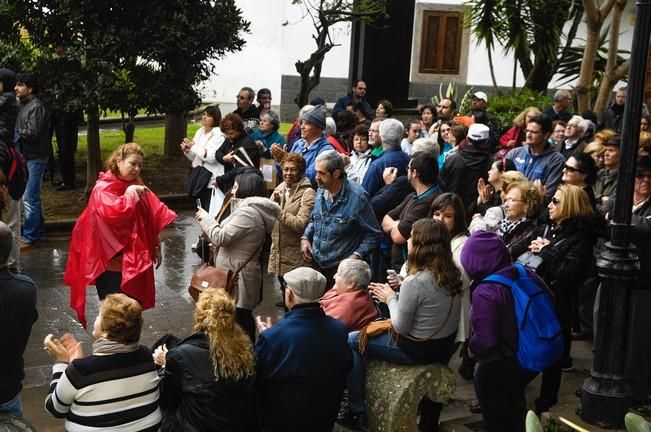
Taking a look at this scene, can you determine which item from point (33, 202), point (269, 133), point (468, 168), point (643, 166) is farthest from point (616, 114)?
point (33, 202)

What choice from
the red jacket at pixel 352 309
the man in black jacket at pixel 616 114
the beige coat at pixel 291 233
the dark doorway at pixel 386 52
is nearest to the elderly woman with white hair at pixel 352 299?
the red jacket at pixel 352 309

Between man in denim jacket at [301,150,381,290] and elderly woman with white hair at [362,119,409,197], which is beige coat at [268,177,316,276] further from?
elderly woman with white hair at [362,119,409,197]

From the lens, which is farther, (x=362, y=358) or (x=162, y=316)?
(x=162, y=316)

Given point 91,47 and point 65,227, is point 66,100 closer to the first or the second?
point 91,47

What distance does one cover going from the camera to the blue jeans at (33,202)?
1207 centimetres

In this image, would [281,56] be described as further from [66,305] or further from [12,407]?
[12,407]

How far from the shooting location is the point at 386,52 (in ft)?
69.9

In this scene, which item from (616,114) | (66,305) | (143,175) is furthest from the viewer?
(143,175)

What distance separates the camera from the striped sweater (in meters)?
5.38

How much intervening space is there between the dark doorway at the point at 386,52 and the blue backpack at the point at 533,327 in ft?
49.3

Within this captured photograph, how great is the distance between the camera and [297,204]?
8.91 metres

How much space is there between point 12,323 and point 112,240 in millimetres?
2542

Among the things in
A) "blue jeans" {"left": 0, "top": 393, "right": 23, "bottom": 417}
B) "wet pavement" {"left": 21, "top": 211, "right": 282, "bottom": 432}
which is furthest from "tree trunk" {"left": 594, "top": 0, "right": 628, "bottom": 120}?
"blue jeans" {"left": 0, "top": 393, "right": 23, "bottom": 417}

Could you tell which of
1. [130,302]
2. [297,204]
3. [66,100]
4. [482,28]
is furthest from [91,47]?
[130,302]
